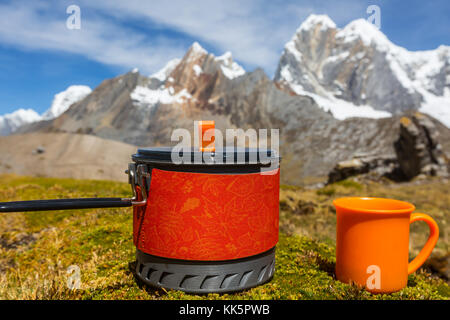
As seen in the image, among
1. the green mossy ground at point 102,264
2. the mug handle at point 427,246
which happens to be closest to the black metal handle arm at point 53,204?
the green mossy ground at point 102,264

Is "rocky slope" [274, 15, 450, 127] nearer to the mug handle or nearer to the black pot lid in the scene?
the mug handle

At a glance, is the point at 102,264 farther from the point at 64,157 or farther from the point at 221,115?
the point at 221,115

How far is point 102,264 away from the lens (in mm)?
4484

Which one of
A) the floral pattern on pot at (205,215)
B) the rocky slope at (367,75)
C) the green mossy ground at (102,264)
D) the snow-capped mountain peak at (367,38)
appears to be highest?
the snow-capped mountain peak at (367,38)

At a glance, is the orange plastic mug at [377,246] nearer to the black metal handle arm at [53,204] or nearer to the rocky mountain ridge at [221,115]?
the black metal handle arm at [53,204]

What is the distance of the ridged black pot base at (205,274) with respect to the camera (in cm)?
329

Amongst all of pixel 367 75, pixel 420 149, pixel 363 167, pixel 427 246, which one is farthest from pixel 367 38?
pixel 427 246

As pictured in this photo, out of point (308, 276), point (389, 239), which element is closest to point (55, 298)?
point (308, 276)

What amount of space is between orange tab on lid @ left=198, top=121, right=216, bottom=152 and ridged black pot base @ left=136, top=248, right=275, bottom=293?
1.22 m

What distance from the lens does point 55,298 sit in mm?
3268

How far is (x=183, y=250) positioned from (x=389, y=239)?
215cm

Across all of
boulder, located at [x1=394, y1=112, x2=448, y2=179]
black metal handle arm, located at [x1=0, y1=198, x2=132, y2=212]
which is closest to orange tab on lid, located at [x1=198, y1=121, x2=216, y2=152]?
black metal handle arm, located at [x1=0, y1=198, x2=132, y2=212]

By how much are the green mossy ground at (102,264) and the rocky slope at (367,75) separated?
557ft

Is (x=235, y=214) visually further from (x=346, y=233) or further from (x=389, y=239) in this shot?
(x=389, y=239)
